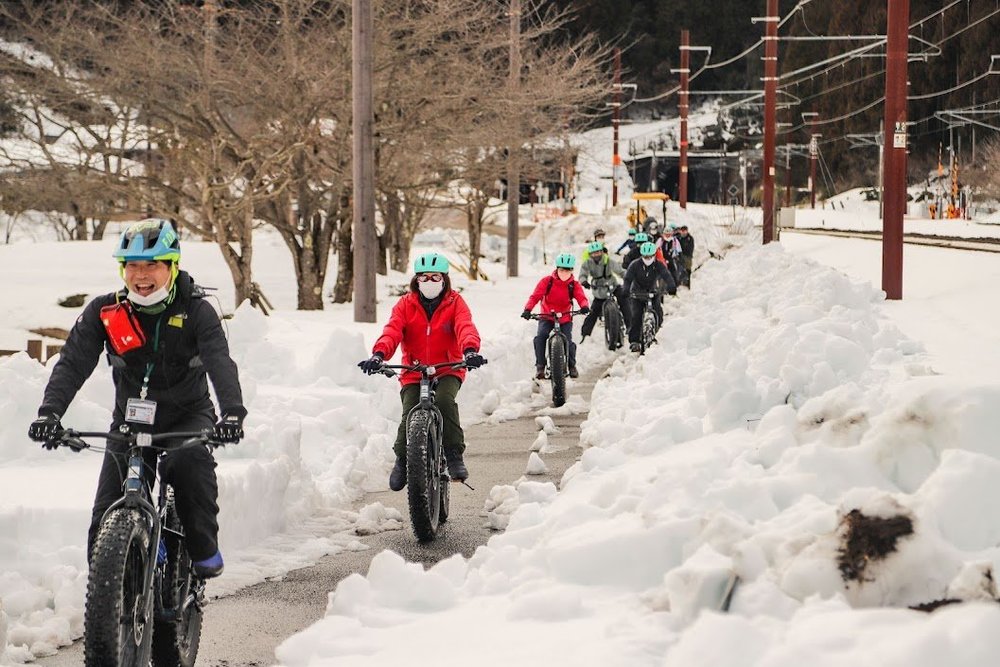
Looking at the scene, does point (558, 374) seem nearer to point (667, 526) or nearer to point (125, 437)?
point (667, 526)

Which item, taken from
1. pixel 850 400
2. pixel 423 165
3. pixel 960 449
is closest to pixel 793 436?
pixel 850 400

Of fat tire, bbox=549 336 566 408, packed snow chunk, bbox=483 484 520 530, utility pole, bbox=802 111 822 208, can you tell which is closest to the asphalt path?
packed snow chunk, bbox=483 484 520 530

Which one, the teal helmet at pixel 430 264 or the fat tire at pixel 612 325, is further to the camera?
the fat tire at pixel 612 325

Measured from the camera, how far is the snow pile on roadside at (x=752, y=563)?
463 centimetres

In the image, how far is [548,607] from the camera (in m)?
5.69

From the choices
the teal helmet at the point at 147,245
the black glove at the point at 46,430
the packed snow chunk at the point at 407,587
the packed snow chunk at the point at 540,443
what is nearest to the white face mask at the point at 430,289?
the packed snow chunk at the point at 540,443

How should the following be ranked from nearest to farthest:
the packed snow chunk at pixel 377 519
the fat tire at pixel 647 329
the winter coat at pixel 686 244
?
1. the packed snow chunk at pixel 377 519
2. the fat tire at pixel 647 329
3. the winter coat at pixel 686 244

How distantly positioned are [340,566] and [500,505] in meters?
1.81

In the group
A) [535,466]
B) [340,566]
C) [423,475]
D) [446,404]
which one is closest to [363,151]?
[535,466]

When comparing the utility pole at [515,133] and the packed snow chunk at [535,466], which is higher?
the utility pole at [515,133]


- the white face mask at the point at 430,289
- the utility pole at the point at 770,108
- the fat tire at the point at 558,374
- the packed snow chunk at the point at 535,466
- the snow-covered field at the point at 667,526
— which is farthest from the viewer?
the utility pole at the point at 770,108

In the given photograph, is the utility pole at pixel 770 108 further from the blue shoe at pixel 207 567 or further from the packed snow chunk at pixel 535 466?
the blue shoe at pixel 207 567

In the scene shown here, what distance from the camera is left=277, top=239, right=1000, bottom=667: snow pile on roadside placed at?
4.63 metres

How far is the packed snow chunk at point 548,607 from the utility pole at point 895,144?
17192 mm
